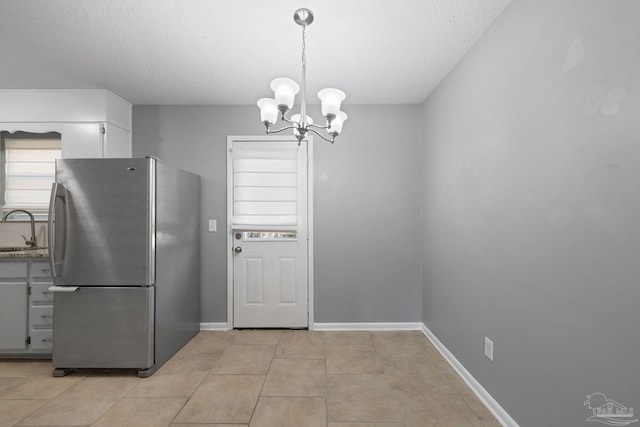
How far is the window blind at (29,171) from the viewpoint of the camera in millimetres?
3049

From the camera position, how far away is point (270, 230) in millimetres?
3383

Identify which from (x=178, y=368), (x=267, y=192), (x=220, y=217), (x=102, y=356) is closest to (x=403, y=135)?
(x=267, y=192)

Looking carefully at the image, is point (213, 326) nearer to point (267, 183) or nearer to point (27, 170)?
point (267, 183)

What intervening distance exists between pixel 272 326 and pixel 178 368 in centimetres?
108

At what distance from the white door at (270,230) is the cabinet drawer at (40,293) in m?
1.61


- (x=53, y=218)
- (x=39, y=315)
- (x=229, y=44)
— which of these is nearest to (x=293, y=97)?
(x=229, y=44)

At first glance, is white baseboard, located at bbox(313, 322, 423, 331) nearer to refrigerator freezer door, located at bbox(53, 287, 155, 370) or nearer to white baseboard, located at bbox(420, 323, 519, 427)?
white baseboard, located at bbox(420, 323, 519, 427)

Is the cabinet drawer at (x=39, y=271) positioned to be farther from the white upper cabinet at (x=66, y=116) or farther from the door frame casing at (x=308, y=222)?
the door frame casing at (x=308, y=222)

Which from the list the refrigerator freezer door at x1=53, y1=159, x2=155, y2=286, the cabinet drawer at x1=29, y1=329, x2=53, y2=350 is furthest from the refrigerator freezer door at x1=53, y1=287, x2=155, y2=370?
the cabinet drawer at x1=29, y1=329, x2=53, y2=350

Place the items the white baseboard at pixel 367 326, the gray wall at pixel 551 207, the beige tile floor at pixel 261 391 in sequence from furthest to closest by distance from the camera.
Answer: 1. the white baseboard at pixel 367 326
2. the beige tile floor at pixel 261 391
3. the gray wall at pixel 551 207

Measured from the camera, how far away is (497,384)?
189cm

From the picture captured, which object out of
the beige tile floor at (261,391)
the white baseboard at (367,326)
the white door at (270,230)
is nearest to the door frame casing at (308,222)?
the white door at (270,230)

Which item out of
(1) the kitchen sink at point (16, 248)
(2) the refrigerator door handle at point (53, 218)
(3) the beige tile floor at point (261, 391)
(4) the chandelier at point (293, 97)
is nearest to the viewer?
(4) the chandelier at point (293, 97)

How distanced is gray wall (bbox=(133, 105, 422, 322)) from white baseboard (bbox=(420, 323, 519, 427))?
0.64 metres
